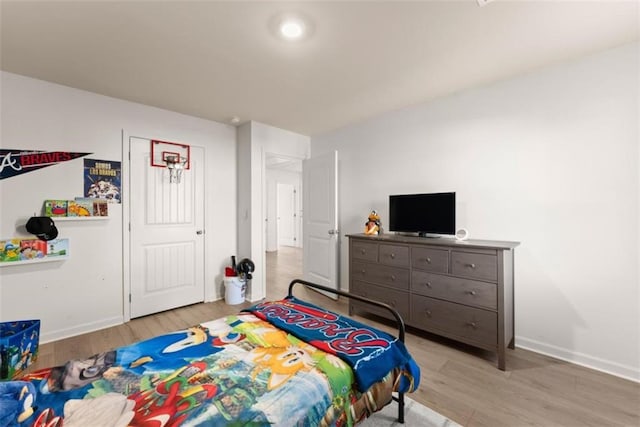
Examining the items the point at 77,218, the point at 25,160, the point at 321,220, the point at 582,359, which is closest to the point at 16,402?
the point at 77,218

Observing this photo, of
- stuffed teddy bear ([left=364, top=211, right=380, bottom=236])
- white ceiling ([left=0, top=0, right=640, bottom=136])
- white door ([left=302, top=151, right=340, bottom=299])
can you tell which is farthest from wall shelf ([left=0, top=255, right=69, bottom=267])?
stuffed teddy bear ([left=364, top=211, right=380, bottom=236])

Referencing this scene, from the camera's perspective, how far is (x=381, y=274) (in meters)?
2.92

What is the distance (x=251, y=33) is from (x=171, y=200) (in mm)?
2321

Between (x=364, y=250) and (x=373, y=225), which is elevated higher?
(x=373, y=225)

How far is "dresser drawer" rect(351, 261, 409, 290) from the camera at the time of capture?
2750mm

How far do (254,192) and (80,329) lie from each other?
2.33 meters

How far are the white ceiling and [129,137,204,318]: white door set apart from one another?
902mm

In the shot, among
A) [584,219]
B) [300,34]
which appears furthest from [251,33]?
[584,219]

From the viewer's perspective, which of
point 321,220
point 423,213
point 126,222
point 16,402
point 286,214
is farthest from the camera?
point 286,214

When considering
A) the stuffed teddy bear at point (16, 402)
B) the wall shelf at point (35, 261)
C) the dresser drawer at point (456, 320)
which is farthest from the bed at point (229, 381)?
the wall shelf at point (35, 261)

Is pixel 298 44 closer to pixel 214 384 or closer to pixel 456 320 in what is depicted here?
pixel 214 384

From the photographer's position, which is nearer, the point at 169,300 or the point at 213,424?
the point at 213,424

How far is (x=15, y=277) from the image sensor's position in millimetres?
2463

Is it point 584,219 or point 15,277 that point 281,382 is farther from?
point 15,277
